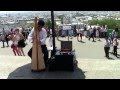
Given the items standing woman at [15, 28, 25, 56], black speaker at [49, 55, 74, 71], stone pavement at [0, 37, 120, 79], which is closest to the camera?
stone pavement at [0, 37, 120, 79]

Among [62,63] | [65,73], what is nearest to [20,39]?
[62,63]

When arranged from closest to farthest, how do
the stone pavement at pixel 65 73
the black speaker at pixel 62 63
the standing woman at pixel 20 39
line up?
the stone pavement at pixel 65 73 < the black speaker at pixel 62 63 < the standing woman at pixel 20 39

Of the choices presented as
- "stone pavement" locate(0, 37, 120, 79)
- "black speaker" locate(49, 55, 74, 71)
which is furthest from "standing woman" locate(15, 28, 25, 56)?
"black speaker" locate(49, 55, 74, 71)

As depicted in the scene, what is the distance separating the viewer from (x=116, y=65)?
34.6 feet

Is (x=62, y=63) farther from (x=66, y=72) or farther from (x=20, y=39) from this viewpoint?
(x=20, y=39)

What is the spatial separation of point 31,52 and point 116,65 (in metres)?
2.72

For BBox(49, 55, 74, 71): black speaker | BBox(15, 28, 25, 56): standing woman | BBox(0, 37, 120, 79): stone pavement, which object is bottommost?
BBox(0, 37, 120, 79): stone pavement

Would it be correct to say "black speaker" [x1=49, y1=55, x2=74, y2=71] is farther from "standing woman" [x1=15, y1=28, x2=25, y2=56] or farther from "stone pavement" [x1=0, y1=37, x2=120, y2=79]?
"standing woman" [x1=15, y1=28, x2=25, y2=56]

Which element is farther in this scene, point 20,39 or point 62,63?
point 20,39

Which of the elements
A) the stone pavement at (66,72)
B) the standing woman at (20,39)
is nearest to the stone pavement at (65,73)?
the stone pavement at (66,72)

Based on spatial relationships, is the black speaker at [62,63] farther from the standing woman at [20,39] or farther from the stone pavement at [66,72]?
the standing woman at [20,39]
